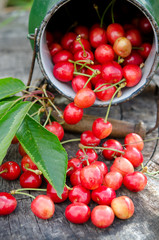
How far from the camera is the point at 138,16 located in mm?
1424

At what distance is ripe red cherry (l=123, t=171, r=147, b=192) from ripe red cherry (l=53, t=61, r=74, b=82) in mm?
471

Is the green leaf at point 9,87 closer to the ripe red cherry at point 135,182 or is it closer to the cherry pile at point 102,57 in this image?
the cherry pile at point 102,57

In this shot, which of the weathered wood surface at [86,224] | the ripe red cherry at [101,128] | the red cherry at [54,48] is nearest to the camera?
the weathered wood surface at [86,224]

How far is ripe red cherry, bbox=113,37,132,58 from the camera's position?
3.85 feet

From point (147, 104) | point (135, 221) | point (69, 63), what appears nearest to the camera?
point (135, 221)

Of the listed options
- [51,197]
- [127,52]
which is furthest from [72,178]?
[127,52]

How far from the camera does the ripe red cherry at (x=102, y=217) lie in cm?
84

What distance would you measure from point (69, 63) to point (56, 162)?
465 mm

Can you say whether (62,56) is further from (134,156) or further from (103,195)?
(103,195)

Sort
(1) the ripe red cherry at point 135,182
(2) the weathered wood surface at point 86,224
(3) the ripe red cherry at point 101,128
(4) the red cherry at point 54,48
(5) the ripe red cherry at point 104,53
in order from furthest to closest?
(4) the red cherry at point 54,48, (5) the ripe red cherry at point 104,53, (3) the ripe red cherry at point 101,128, (1) the ripe red cherry at point 135,182, (2) the weathered wood surface at point 86,224

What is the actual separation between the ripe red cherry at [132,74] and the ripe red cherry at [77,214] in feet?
1.79

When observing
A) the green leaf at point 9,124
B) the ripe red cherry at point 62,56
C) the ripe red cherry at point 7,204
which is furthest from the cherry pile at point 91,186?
the ripe red cherry at point 62,56

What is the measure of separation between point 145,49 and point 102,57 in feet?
0.72

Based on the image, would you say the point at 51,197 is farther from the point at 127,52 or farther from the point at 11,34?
the point at 11,34
